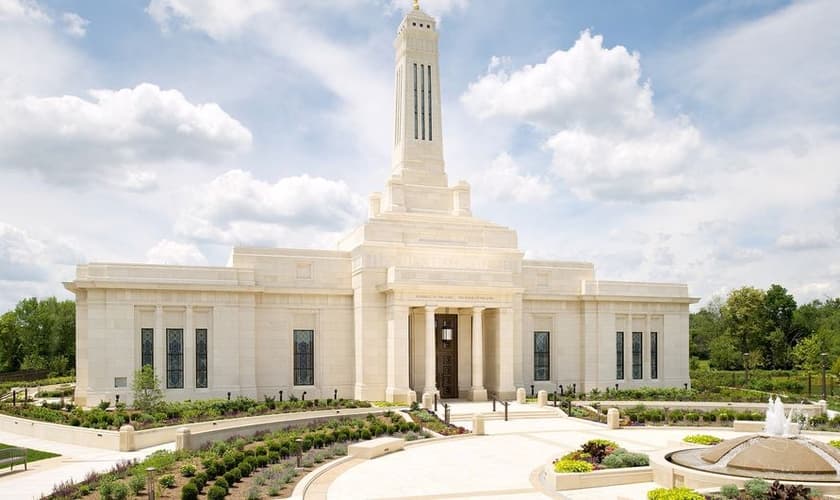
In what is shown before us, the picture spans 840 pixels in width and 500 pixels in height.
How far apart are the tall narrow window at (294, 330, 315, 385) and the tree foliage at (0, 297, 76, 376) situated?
40.9 m

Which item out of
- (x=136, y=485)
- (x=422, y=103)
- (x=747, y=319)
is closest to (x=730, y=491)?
(x=136, y=485)

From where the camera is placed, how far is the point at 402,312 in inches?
1581

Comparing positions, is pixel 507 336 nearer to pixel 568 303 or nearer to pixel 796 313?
pixel 568 303

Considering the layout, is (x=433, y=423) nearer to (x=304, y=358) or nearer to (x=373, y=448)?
(x=373, y=448)

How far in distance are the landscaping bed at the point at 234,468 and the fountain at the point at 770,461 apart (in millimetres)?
10979

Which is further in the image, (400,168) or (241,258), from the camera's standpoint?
(400,168)

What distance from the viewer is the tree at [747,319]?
Answer: 7838cm

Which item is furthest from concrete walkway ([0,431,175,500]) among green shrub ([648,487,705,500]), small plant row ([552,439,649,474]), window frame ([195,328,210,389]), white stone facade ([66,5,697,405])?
green shrub ([648,487,705,500])

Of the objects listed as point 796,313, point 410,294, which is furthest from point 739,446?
point 796,313

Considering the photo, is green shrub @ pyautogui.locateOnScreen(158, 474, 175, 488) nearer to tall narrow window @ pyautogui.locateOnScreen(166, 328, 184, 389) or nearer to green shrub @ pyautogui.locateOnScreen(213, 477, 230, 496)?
green shrub @ pyautogui.locateOnScreen(213, 477, 230, 496)

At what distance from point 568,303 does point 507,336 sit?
262 inches

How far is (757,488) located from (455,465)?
915cm

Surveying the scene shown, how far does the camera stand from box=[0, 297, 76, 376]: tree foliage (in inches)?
2950

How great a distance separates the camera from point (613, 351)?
154ft
